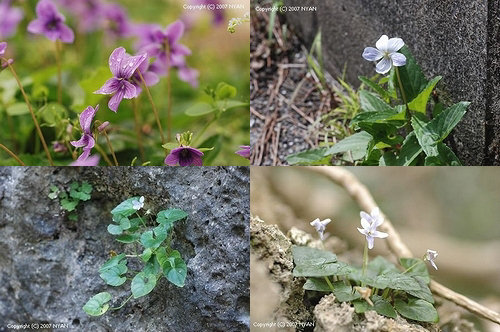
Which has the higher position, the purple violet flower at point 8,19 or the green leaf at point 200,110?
the purple violet flower at point 8,19

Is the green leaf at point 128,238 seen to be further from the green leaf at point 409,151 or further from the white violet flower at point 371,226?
the green leaf at point 409,151

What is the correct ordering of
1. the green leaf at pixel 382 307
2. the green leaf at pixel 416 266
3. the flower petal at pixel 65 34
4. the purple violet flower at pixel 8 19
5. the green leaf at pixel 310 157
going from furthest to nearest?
the purple violet flower at pixel 8 19
the flower petal at pixel 65 34
the green leaf at pixel 310 157
the green leaf at pixel 416 266
the green leaf at pixel 382 307

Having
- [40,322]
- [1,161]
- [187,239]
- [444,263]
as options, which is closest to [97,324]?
[40,322]

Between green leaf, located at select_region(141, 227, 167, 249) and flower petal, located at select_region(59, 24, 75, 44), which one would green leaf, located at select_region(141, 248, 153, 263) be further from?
→ flower petal, located at select_region(59, 24, 75, 44)

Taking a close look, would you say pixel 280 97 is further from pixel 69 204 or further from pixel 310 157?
pixel 69 204

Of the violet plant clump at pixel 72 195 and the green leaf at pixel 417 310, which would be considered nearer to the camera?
the green leaf at pixel 417 310

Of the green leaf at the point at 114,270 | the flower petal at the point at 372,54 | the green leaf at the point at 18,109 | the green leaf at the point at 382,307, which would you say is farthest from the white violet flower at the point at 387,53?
the green leaf at the point at 18,109
